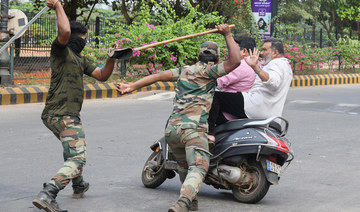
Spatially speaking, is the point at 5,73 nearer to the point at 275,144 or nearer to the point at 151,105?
the point at 151,105

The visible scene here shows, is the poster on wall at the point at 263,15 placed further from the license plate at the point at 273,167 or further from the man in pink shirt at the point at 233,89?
the license plate at the point at 273,167

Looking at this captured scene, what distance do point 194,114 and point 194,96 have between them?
0.14 m

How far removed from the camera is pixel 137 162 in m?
7.61

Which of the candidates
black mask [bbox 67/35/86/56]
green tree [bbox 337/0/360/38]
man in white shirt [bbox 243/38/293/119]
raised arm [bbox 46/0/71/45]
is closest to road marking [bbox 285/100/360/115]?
man in white shirt [bbox 243/38/293/119]

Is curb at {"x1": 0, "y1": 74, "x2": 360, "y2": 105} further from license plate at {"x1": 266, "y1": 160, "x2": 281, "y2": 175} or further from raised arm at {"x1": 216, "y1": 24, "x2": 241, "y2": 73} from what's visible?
raised arm at {"x1": 216, "y1": 24, "x2": 241, "y2": 73}

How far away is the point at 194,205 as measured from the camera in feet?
17.6

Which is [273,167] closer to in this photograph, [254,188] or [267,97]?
[254,188]

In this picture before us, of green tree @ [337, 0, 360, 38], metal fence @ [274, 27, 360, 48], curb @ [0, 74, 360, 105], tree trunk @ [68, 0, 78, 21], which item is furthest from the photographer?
green tree @ [337, 0, 360, 38]

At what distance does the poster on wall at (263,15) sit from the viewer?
69.5 feet

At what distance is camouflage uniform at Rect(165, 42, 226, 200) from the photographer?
521 centimetres

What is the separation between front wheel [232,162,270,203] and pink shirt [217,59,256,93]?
64cm

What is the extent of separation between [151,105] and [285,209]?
8369 mm

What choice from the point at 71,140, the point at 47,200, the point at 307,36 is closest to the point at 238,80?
the point at 71,140

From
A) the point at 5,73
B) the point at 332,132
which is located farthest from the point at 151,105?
the point at 332,132
